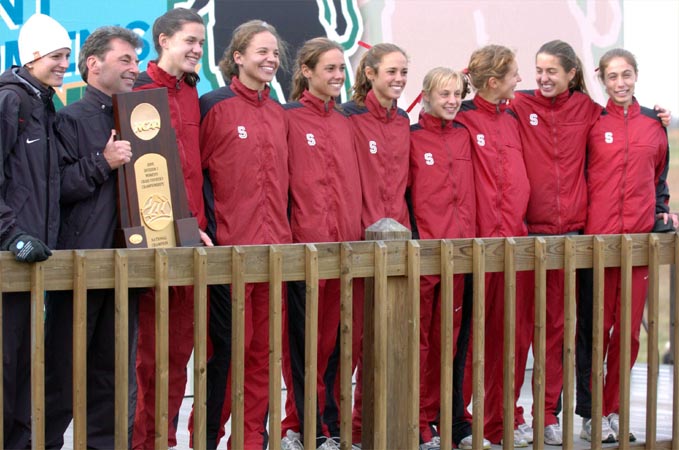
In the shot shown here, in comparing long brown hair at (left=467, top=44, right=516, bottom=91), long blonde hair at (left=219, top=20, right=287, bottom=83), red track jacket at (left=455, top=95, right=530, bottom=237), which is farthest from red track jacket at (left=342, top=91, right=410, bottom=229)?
long blonde hair at (left=219, top=20, right=287, bottom=83)

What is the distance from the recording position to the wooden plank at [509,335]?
5.00 m

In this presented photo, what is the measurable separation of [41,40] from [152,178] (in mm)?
682

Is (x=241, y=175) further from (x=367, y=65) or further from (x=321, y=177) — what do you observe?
(x=367, y=65)

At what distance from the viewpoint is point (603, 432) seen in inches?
233

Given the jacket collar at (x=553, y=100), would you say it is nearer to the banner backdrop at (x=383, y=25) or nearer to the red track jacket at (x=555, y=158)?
the red track jacket at (x=555, y=158)

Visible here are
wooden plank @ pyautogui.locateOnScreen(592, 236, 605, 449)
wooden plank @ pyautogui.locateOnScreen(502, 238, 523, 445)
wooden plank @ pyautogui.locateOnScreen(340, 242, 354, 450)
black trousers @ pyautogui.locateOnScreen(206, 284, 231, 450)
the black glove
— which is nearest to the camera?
the black glove

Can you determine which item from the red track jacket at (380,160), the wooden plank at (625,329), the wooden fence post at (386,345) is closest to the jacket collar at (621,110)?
the wooden plank at (625,329)

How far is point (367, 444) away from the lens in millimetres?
4852

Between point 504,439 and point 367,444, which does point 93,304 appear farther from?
point 504,439

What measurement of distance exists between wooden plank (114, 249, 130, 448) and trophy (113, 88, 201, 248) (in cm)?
50

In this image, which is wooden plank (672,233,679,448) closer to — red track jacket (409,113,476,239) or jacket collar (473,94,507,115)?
red track jacket (409,113,476,239)

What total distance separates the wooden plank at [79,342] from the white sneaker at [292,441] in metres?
1.51

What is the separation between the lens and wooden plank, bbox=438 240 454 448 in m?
4.83

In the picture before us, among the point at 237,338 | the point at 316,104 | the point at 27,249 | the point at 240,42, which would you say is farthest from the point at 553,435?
the point at 27,249
